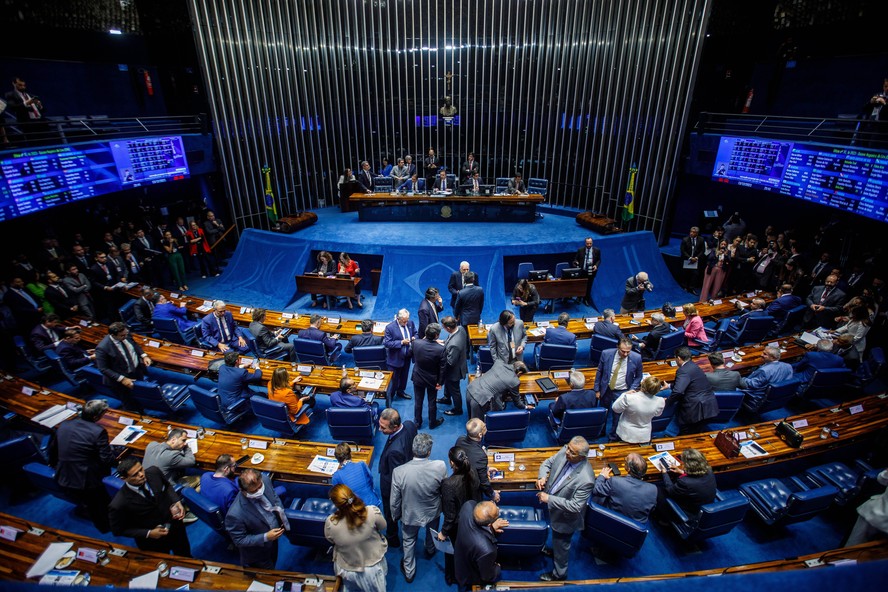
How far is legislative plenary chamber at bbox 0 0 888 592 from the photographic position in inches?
162

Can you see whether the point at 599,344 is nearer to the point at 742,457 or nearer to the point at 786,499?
the point at 742,457

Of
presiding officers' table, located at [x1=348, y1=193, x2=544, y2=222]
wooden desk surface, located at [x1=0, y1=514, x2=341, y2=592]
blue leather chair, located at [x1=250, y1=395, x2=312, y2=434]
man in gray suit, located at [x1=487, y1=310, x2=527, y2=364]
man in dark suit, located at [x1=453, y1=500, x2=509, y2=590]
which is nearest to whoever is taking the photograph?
man in dark suit, located at [x1=453, y1=500, x2=509, y2=590]

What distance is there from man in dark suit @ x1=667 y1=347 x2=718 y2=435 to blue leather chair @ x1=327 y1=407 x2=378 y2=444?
392 centimetres

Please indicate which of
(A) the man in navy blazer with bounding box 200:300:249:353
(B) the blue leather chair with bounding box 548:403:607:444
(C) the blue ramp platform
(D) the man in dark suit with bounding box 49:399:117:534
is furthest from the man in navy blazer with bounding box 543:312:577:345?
(D) the man in dark suit with bounding box 49:399:117:534

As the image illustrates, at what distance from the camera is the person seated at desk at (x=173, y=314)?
8.25 metres

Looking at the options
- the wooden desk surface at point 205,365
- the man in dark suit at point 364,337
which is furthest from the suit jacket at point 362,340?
the wooden desk surface at point 205,365

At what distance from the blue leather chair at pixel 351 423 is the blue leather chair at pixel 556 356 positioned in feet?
10.0

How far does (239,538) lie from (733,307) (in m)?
9.31

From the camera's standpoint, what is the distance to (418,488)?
3996 mm

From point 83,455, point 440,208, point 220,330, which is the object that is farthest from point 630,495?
point 440,208

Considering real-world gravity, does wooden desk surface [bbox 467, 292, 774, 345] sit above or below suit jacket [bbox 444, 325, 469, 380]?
below

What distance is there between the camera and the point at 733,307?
29.0ft

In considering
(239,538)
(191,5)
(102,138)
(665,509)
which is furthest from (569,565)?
(191,5)

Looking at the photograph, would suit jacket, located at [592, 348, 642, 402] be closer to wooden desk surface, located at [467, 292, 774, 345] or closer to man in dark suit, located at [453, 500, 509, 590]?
wooden desk surface, located at [467, 292, 774, 345]
